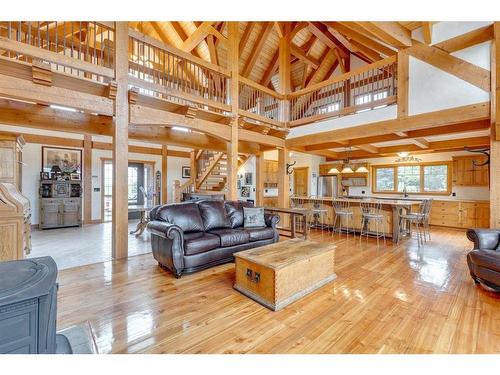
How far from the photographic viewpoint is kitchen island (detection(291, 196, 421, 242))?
526cm

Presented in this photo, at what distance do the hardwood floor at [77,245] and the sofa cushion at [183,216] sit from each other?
1.26 metres

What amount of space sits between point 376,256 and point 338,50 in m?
7.40

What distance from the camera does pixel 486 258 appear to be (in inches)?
107

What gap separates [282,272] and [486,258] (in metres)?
2.36

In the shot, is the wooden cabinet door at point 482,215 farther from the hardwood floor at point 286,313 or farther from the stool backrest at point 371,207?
the hardwood floor at point 286,313

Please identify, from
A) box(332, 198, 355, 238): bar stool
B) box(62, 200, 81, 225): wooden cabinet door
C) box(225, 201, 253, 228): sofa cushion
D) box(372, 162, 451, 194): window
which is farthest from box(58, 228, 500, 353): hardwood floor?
box(372, 162, 451, 194): window

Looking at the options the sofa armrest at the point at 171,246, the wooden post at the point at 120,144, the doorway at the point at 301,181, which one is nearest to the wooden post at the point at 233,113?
the wooden post at the point at 120,144

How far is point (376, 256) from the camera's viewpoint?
419 centimetres

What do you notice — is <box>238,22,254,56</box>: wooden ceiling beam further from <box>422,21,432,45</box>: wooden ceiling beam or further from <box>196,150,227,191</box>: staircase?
<box>422,21,432,45</box>: wooden ceiling beam

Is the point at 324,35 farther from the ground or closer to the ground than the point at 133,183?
farther from the ground

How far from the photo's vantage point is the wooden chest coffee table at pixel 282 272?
7.89ft

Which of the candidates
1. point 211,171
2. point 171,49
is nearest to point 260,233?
point 171,49

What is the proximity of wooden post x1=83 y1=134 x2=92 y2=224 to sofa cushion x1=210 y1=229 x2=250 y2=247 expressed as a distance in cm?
568

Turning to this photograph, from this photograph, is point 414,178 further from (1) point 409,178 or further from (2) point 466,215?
(2) point 466,215
